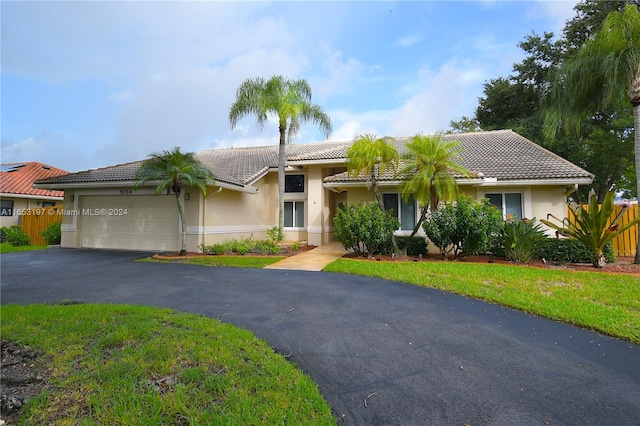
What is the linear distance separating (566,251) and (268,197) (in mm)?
14661

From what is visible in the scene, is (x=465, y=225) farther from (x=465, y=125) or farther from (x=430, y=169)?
(x=465, y=125)

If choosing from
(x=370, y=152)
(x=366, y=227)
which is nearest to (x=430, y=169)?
(x=370, y=152)

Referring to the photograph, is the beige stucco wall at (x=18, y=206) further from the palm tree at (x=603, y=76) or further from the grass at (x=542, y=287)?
the palm tree at (x=603, y=76)

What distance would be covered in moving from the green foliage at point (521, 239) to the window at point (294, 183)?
36.4 feet

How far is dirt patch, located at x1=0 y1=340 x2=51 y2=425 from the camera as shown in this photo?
264cm

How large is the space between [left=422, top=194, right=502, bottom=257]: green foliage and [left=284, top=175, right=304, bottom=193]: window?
9090mm

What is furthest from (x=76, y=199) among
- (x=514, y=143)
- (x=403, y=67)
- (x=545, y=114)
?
(x=514, y=143)

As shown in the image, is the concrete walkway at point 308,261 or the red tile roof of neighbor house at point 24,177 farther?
the red tile roof of neighbor house at point 24,177

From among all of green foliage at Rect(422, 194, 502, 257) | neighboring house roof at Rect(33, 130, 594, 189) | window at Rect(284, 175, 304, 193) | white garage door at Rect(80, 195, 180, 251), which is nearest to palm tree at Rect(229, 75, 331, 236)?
neighboring house roof at Rect(33, 130, 594, 189)

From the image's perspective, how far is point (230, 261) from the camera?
11.2 m

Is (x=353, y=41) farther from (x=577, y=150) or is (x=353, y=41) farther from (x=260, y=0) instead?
(x=577, y=150)

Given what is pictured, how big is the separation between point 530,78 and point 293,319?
3062 centimetres

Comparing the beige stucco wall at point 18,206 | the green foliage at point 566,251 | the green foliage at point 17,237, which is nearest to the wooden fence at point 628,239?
the green foliage at point 566,251

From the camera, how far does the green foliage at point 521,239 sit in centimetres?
1005
